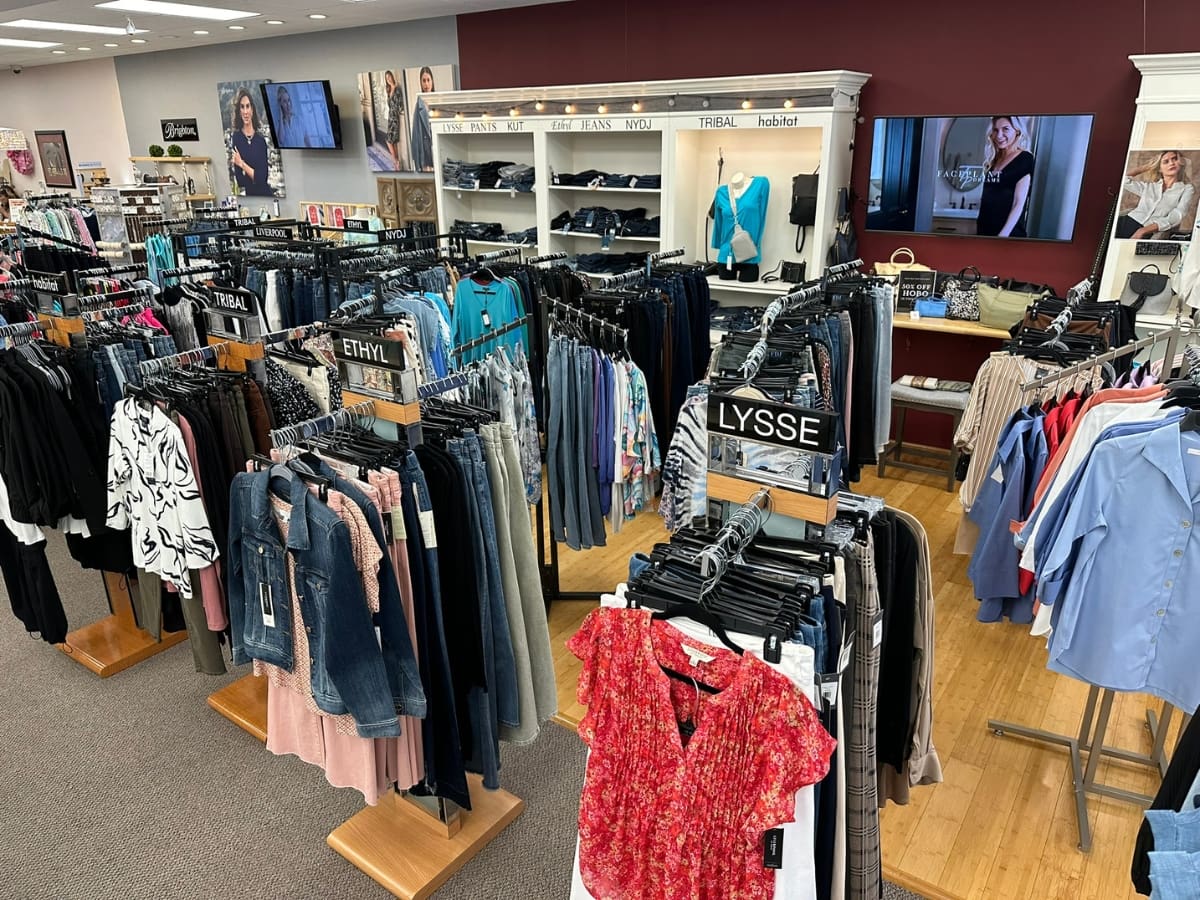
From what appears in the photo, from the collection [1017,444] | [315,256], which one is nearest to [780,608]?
[1017,444]

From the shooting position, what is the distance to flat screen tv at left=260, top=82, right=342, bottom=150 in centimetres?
897

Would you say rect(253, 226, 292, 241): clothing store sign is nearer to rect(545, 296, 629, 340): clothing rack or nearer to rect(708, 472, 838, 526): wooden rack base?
rect(545, 296, 629, 340): clothing rack

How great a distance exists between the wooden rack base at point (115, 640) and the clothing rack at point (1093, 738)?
375 cm

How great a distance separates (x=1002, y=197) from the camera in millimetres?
5246

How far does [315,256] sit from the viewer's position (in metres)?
5.22

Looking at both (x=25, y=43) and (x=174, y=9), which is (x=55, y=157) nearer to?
(x=25, y=43)

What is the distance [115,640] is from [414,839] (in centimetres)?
206

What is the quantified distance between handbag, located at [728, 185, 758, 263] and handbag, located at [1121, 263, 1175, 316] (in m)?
2.50

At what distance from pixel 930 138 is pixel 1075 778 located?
14.0 feet

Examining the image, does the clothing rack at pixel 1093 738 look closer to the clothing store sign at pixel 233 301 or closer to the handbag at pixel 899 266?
the handbag at pixel 899 266

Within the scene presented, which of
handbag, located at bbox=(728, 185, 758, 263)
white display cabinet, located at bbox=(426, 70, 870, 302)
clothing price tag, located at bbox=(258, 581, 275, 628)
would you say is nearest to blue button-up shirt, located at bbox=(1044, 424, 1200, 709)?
clothing price tag, located at bbox=(258, 581, 275, 628)

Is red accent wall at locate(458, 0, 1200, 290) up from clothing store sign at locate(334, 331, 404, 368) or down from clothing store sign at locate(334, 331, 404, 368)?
up

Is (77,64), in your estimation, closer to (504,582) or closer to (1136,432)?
(504,582)

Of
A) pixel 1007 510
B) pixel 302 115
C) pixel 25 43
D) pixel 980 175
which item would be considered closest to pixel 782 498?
pixel 1007 510
